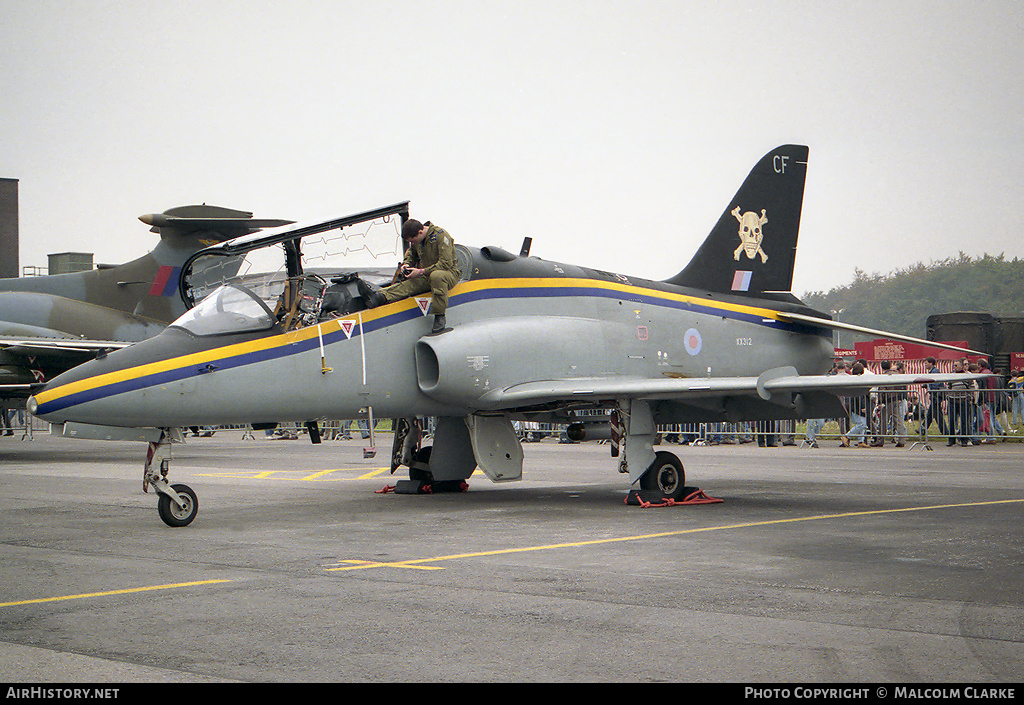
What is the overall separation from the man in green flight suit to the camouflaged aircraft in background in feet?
36.5

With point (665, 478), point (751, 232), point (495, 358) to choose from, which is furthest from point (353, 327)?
point (751, 232)

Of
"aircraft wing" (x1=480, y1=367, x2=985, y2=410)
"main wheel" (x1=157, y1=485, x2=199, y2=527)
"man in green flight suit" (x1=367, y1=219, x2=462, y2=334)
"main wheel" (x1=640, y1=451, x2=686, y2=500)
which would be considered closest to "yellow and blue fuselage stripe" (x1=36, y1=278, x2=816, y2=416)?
"man in green flight suit" (x1=367, y1=219, x2=462, y2=334)

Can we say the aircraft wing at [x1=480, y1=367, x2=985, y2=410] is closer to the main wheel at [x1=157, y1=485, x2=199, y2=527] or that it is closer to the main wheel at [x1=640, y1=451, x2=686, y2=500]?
the main wheel at [x1=640, y1=451, x2=686, y2=500]

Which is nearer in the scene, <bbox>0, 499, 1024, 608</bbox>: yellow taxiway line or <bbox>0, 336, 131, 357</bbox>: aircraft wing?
<bbox>0, 499, 1024, 608</bbox>: yellow taxiway line

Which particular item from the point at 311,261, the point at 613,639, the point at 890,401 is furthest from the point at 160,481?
the point at 890,401

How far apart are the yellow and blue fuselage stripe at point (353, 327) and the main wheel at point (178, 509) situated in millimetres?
1108

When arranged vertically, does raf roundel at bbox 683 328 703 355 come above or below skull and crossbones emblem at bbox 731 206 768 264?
below

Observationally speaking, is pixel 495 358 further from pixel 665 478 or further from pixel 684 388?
pixel 665 478

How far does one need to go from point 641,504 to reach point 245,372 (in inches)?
180

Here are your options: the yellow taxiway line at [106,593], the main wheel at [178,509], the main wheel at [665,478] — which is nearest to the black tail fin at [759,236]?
the main wheel at [665,478]

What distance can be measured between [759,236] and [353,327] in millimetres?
6892

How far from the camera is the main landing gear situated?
914 centimetres

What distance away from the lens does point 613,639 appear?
15.4 ft

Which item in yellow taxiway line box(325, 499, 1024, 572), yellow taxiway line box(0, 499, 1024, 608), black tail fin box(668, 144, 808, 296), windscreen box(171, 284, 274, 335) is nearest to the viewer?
yellow taxiway line box(0, 499, 1024, 608)
